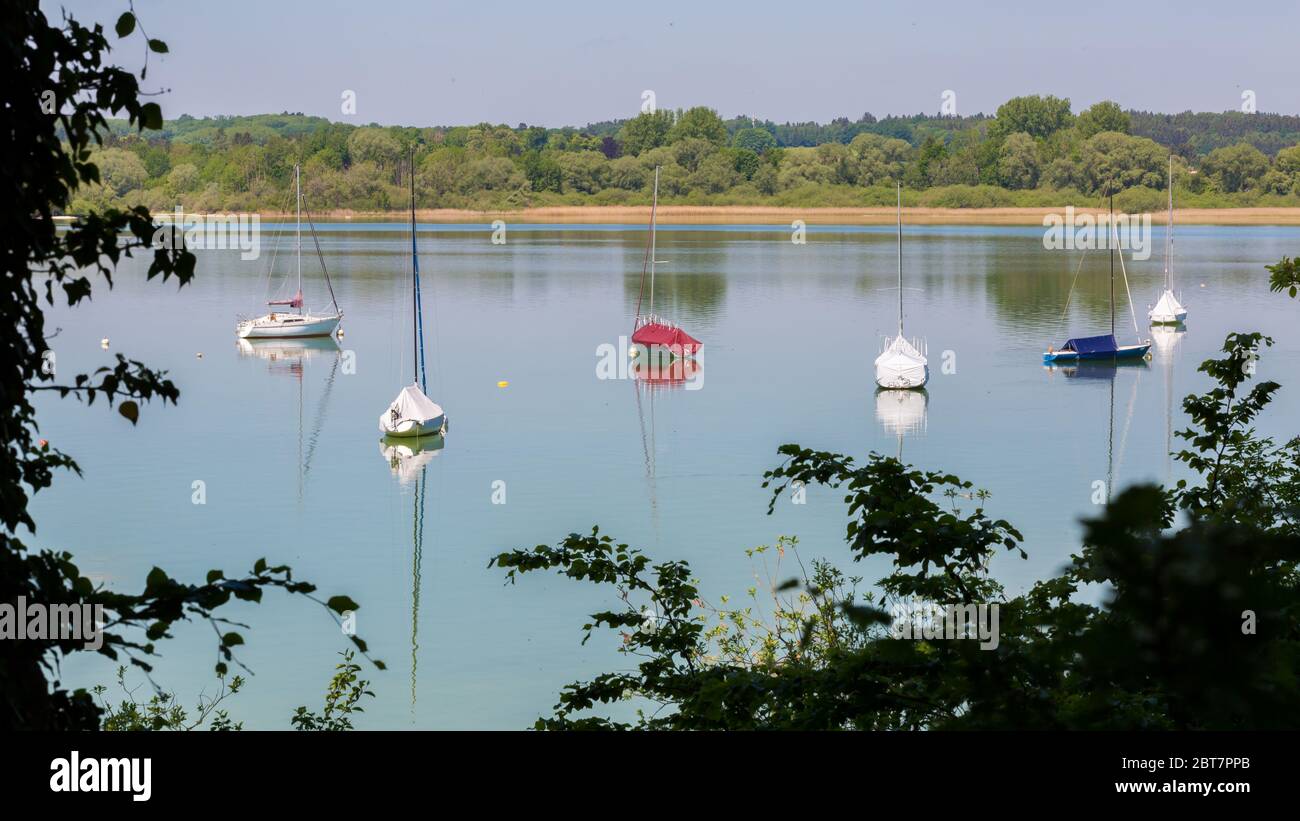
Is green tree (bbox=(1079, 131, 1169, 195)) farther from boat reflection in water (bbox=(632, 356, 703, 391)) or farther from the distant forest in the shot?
boat reflection in water (bbox=(632, 356, 703, 391))

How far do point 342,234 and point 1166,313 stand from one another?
91.7m

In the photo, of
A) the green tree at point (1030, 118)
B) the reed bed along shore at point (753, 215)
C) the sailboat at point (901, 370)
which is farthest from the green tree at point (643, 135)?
the sailboat at point (901, 370)

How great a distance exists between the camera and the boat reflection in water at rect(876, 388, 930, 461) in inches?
1391

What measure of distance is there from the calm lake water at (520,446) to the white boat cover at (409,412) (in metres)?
0.76

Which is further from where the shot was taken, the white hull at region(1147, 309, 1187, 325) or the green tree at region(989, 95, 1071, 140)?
the green tree at region(989, 95, 1071, 140)

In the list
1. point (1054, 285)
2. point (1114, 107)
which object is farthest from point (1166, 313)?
point (1114, 107)

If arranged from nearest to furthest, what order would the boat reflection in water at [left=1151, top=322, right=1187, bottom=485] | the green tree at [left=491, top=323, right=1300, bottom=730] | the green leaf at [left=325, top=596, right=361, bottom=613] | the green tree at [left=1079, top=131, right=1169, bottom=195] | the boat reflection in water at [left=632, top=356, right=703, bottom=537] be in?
1. the green tree at [left=491, top=323, right=1300, bottom=730]
2. the green leaf at [left=325, top=596, right=361, bottom=613]
3. the boat reflection in water at [left=1151, top=322, right=1187, bottom=485]
4. the boat reflection in water at [left=632, top=356, right=703, bottom=537]
5. the green tree at [left=1079, top=131, right=1169, bottom=195]

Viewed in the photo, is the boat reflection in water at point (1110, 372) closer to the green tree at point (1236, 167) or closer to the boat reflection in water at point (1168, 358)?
the boat reflection in water at point (1168, 358)

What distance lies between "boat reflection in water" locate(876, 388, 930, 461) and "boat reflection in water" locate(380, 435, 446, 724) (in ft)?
34.6

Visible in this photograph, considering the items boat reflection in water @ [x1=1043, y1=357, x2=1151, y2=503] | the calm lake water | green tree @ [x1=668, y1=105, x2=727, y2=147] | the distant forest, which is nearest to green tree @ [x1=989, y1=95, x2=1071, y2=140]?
the distant forest

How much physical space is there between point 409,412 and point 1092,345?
2412cm

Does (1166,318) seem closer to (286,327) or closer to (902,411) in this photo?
(902,411)

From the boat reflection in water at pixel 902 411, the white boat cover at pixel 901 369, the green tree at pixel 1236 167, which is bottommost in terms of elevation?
the boat reflection in water at pixel 902 411

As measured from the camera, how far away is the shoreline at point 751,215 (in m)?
155
